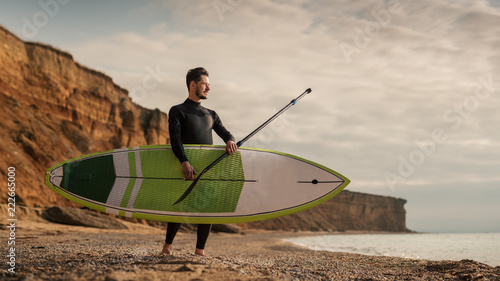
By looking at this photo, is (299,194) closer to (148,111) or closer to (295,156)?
(295,156)

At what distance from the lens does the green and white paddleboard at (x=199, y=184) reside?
4.70m

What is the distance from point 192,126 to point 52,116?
82.4ft

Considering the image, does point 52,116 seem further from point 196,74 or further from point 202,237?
point 202,237

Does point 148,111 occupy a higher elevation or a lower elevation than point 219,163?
higher

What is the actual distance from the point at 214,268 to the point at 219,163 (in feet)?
5.59

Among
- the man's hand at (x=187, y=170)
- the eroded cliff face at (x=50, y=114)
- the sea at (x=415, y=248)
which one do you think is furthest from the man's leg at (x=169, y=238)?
the eroded cliff face at (x=50, y=114)

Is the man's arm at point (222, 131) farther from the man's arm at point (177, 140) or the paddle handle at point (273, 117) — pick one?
the man's arm at point (177, 140)

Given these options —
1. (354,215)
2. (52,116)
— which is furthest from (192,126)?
(354,215)

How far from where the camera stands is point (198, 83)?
457 centimetres

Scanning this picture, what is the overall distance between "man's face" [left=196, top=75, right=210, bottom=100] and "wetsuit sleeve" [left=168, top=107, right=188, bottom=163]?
357mm

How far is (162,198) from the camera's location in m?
4.75

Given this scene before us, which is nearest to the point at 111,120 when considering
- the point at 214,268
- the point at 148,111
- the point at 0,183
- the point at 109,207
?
the point at 148,111

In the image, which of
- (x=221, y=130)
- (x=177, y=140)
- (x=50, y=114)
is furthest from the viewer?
(x=50, y=114)

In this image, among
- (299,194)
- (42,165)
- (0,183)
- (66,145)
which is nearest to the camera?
(299,194)
